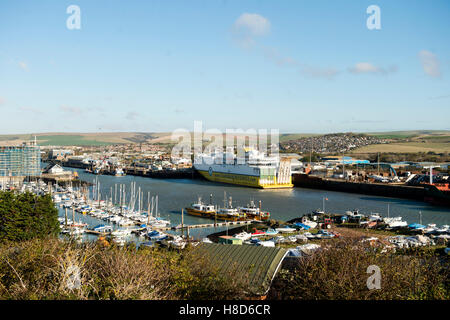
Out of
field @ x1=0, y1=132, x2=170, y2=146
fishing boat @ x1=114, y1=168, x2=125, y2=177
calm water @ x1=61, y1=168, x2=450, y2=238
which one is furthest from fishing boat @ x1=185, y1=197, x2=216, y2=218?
field @ x1=0, y1=132, x2=170, y2=146

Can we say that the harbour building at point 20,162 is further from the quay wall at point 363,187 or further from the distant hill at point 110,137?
the distant hill at point 110,137

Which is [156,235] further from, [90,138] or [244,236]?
[90,138]

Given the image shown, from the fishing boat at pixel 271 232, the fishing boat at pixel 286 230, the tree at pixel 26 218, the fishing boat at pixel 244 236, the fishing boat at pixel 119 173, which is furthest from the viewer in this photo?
the fishing boat at pixel 119 173

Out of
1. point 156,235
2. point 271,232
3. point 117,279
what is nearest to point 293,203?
point 271,232

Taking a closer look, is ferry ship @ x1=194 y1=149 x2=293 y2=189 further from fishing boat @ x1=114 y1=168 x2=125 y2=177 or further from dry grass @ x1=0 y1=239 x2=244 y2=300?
dry grass @ x1=0 y1=239 x2=244 y2=300

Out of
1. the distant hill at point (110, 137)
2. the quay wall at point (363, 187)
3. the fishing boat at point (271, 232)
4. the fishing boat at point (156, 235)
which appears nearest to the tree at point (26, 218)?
the fishing boat at point (156, 235)

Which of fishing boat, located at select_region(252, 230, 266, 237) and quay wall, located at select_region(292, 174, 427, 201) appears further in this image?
quay wall, located at select_region(292, 174, 427, 201)
